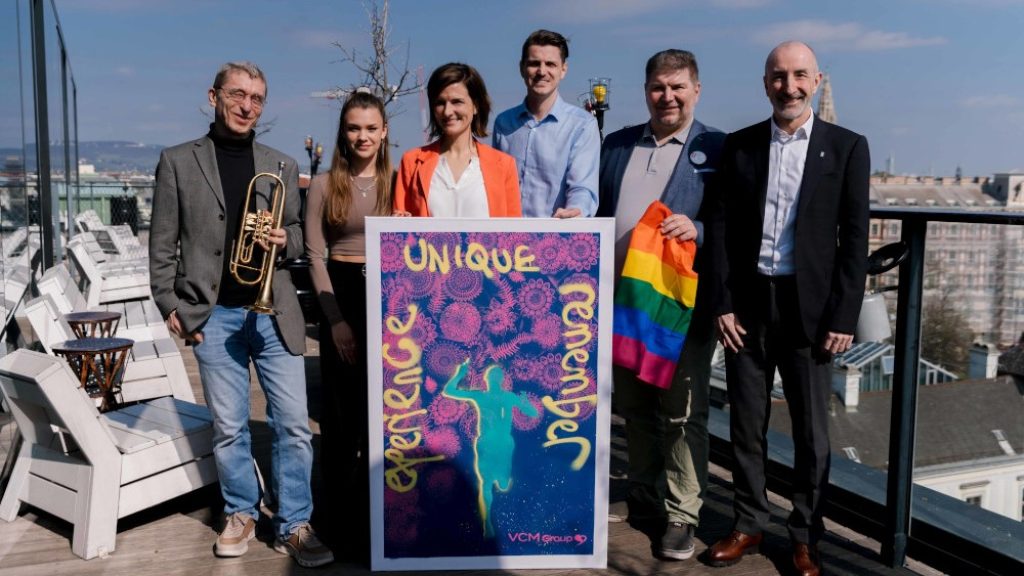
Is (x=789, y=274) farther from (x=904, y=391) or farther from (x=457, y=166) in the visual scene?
(x=457, y=166)

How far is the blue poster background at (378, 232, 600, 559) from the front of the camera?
3.10 m

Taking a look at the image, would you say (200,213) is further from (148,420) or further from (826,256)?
(826,256)

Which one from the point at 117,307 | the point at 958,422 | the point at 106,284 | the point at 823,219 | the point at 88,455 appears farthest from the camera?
the point at 958,422

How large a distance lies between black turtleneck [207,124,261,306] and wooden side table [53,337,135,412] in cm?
192

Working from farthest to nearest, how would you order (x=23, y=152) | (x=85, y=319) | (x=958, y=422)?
(x=958, y=422) < (x=23, y=152) < (x=85, y=319)

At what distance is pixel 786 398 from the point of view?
10.6 feet

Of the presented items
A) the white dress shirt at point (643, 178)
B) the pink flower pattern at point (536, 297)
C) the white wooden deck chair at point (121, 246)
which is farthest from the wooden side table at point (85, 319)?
the white wooden deck chair at point (121, 246)

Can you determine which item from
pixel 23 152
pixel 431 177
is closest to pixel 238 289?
pixel 431 177

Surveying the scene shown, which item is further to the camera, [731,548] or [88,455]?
[88,455]

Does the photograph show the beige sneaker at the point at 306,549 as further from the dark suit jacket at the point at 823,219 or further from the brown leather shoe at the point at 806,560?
the dark suit jacket at the point at 823,219

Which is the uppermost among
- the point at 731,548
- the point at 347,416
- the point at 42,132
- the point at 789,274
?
the point at 42,132

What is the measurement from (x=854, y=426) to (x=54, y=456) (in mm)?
58637

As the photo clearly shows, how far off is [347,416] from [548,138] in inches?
51.9

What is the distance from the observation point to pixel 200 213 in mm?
3211
